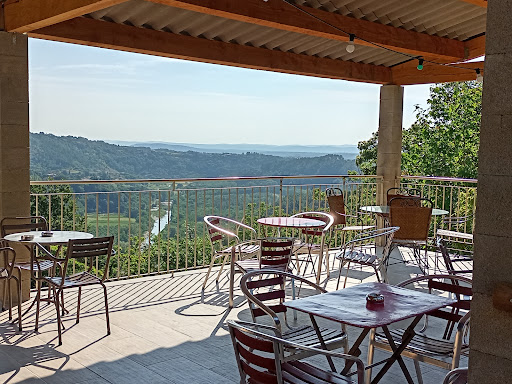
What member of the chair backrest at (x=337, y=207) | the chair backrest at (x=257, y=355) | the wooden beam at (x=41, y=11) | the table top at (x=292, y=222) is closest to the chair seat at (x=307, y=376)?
the chair backrest at (x=257, y=355)

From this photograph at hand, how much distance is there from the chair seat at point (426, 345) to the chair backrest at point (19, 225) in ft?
11.9

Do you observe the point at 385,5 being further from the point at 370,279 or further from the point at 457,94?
the point at 457,94

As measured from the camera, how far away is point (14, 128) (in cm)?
582

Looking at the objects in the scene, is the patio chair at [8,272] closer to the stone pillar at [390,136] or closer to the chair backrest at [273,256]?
the chair backrest at [273,256]

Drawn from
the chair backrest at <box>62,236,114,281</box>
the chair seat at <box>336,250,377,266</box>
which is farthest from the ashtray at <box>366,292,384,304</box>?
the chair seat at <box>336,250,377,266</box>

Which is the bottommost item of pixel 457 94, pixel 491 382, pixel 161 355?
pixel 161 355

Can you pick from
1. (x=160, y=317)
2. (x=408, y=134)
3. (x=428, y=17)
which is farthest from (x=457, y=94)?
(x=160, y=317)

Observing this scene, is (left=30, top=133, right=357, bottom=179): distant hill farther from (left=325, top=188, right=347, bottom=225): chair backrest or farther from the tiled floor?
the tiled floor

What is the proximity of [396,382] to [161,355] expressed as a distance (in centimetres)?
171

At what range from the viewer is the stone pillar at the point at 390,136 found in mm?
9680

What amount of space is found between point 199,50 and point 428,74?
3982mm

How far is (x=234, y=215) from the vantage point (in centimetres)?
802

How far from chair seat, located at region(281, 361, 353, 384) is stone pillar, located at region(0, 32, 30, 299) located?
387 centimetres

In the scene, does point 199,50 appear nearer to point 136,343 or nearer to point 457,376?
point 136,343
